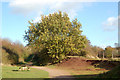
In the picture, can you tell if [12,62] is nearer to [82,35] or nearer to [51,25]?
[51,25]

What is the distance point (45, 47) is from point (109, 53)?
2382 cm

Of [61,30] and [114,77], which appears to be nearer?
[114,77]

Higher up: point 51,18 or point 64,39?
point 51,18

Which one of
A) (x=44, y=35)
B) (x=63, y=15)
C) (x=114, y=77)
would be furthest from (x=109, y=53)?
(x=114, y=77)

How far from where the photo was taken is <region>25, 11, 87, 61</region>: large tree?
26.4 m

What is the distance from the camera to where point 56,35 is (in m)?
26.3

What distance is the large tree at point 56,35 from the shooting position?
86.6 feet

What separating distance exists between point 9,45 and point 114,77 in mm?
28459

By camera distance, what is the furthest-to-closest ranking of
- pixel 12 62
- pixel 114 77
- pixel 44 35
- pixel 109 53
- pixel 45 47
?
pixel 109 53 → pixel 12 62 → pixel 45 47 → pixel 44 35 → pixel 114 77

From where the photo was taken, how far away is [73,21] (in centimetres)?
2864

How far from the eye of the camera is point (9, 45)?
34375mm

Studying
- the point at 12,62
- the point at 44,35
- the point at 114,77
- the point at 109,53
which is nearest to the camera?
the point at 114,77

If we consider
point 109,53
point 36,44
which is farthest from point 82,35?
point 109,53

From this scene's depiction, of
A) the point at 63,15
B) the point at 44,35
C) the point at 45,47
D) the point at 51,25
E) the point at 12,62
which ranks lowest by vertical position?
the point at 12,62
